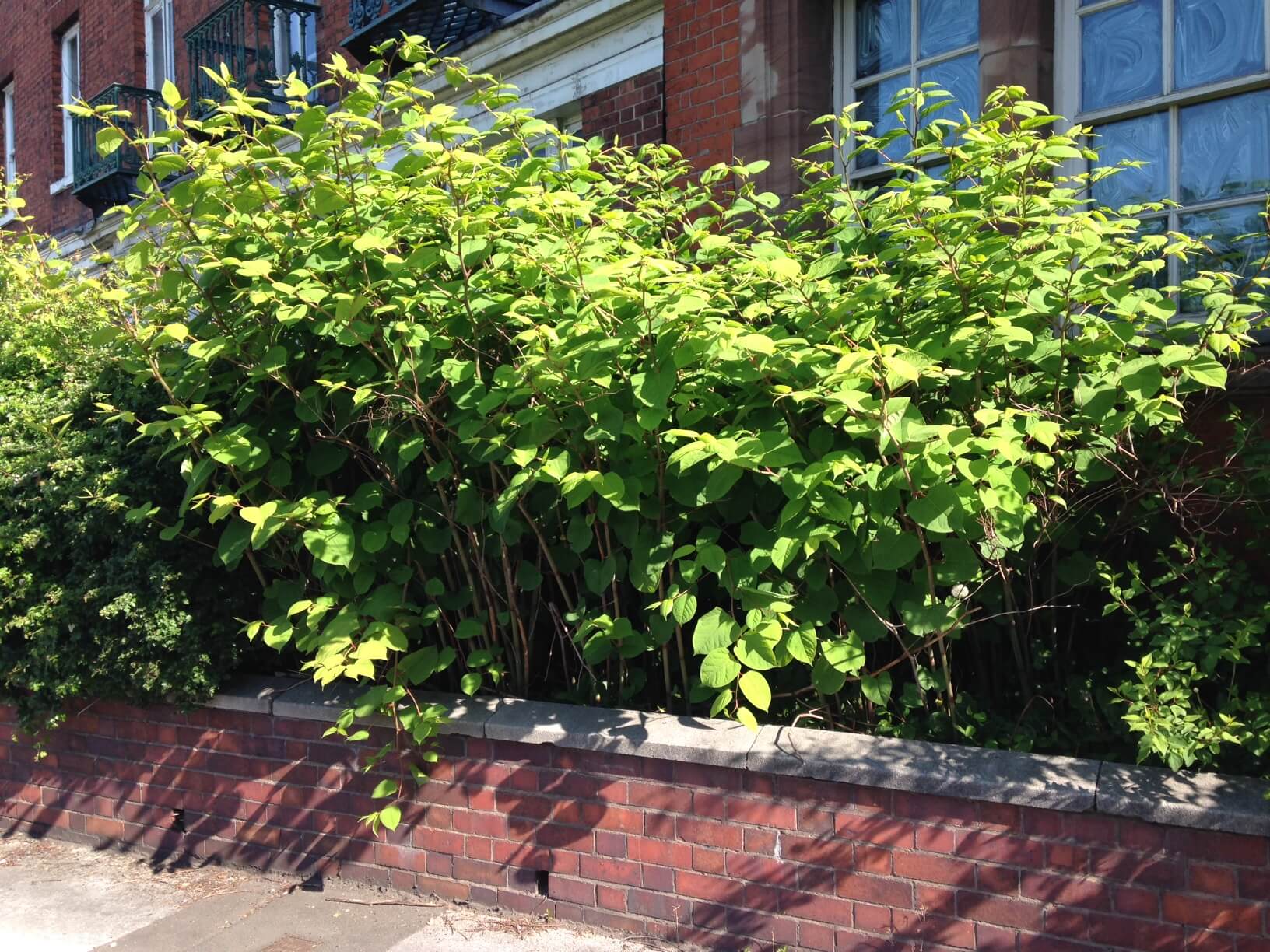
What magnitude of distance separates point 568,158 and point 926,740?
8.54 ft

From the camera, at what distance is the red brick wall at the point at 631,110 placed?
748 cm

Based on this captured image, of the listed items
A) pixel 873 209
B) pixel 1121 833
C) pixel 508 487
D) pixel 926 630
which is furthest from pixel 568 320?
pixel 1121 833

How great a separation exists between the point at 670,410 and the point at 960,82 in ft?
10.5

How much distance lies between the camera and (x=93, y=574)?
5.25 meters

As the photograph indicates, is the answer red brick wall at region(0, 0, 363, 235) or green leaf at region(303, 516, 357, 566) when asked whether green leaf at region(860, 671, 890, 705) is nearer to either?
green leaf at region(303, 516, 357, 566)

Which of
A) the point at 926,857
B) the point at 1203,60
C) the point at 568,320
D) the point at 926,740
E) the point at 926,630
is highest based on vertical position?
the point at 1203,60

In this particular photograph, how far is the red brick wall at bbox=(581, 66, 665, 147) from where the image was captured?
748 centimetres

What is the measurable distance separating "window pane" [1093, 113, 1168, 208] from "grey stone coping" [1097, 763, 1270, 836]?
2908mm

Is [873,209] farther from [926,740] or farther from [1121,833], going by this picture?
[1121,833]

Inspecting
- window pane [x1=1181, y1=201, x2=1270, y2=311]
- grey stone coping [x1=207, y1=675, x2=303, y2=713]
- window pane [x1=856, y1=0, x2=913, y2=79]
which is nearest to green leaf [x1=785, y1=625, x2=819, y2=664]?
grey stone coping [x1=207, y1=675, x2=303, y2=713]

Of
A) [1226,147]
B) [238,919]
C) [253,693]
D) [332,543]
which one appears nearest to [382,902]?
[238,919]

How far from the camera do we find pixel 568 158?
464 cm

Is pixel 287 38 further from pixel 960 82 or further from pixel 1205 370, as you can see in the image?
pixel 1205 370

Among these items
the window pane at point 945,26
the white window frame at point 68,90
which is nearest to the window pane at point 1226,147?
the window pane at point 945,26
